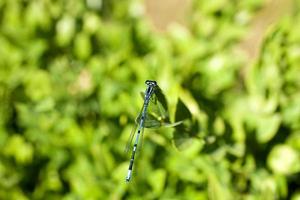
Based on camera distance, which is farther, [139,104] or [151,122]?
[139,104]

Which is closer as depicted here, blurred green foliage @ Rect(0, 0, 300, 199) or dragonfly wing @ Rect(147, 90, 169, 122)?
dragonfly wing @ Rect(147, 90, 169, 122)

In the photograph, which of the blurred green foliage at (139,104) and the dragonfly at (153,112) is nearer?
the dragonfly at (153,112)

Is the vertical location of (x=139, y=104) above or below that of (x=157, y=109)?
above

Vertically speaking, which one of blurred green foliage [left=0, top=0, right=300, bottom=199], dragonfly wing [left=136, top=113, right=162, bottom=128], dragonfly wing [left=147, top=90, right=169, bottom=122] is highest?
blurred green foliage [left=0, top=0, right=300, bottom=199]

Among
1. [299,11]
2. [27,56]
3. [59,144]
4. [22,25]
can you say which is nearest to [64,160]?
[59,144]

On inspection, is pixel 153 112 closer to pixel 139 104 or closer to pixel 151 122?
pixel 151 122

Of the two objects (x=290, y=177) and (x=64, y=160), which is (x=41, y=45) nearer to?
(x=64, y=160)

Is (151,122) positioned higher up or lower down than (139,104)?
lower down

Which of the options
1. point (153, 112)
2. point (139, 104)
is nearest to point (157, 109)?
point (153, 112)
